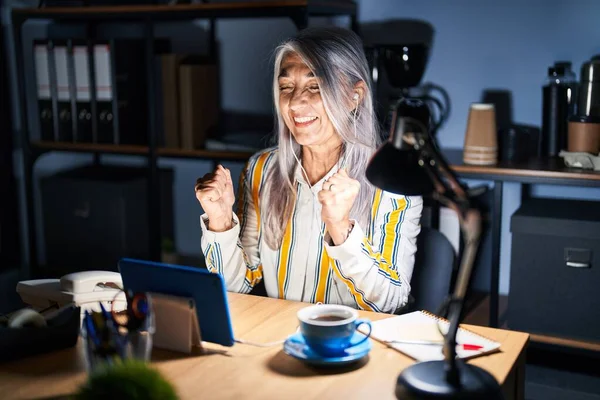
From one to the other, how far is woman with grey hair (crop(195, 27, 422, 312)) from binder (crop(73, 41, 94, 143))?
1259 mm

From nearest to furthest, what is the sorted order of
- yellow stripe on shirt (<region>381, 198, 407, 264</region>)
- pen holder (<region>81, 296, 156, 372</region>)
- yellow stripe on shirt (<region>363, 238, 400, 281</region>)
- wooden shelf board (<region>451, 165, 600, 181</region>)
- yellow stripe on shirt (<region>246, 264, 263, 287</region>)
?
pen holder (<region>81, 296, 156, 372</region>) < yellow stripe on shirt (<region>363, 238, 400, 281</region>) < yellow stripe on shirt (<region>381, 198, 407, 264</region>) < yellow stripe on shirt (<region>246, 264, 263, 287</region>) < wooden shelf board (<region>451, 165, 600, 181</region>)

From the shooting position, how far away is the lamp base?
1103 mm

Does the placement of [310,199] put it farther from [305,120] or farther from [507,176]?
[507,176]

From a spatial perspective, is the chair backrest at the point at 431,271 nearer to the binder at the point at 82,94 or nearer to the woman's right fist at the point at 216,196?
the woman's right fist at the point at 216,196

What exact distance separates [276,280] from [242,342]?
561 mm

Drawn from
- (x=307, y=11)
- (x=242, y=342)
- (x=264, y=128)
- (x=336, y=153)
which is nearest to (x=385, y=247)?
(x=336, y=153)

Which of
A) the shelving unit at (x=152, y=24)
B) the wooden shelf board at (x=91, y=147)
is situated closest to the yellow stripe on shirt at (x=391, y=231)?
the shelving unit at (x=152, y=24)

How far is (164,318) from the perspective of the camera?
132 cm

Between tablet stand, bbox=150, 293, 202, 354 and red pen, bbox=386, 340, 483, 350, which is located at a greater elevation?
tablet stand, bbox=150, 293, 202, 354

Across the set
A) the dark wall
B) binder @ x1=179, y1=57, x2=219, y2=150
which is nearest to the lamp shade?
binder @ x1=179, y1=57, x2=219, y2=150

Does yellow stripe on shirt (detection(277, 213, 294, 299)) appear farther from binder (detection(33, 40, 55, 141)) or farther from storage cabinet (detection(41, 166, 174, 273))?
binder (detection(33, 40, 55, 141))

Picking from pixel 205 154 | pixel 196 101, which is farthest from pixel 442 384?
pixel 196 101

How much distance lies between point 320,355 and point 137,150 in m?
1.89

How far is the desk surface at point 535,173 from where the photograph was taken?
2.26 meters
